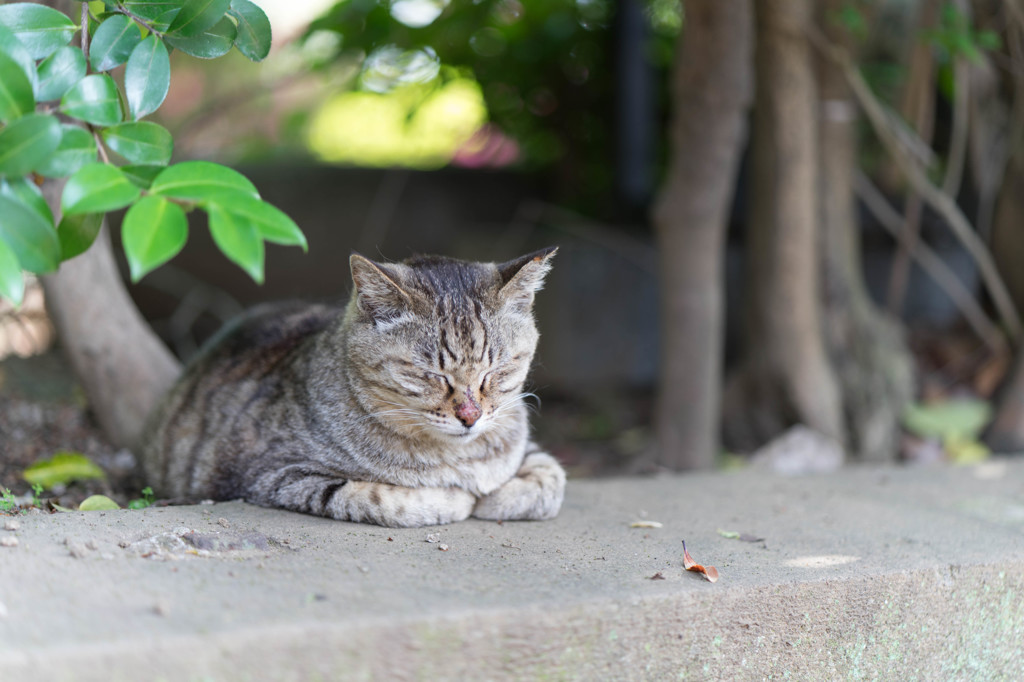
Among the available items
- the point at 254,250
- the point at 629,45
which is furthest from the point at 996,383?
the point at 254,250

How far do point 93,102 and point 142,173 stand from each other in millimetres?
174

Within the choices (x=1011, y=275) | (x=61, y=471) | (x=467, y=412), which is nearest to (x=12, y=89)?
(x=467, y=412)

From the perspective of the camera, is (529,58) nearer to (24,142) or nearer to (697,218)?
(697,218)

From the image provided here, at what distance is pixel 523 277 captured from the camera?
94.7 inches

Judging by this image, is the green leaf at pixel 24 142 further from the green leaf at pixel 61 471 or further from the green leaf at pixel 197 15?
the green leaf at pixel 61 471

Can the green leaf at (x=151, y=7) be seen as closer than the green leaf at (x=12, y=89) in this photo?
No

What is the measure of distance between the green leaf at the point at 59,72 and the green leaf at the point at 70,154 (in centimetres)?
10

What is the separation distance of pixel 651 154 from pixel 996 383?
253 centimetres

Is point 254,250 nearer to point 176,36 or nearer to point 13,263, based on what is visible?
point 13,263

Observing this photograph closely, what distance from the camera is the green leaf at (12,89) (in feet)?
5.21

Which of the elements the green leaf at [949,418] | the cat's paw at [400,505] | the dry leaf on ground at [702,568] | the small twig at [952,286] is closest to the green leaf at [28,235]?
the cat's paw at [400,505]

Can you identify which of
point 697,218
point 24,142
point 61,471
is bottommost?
point 61,471

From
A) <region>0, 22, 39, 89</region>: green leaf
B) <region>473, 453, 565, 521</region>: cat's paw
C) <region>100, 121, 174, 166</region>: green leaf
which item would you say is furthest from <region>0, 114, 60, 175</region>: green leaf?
<region>473, 453, 565, 521</region>: cat's paw

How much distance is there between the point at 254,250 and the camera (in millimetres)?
1445
